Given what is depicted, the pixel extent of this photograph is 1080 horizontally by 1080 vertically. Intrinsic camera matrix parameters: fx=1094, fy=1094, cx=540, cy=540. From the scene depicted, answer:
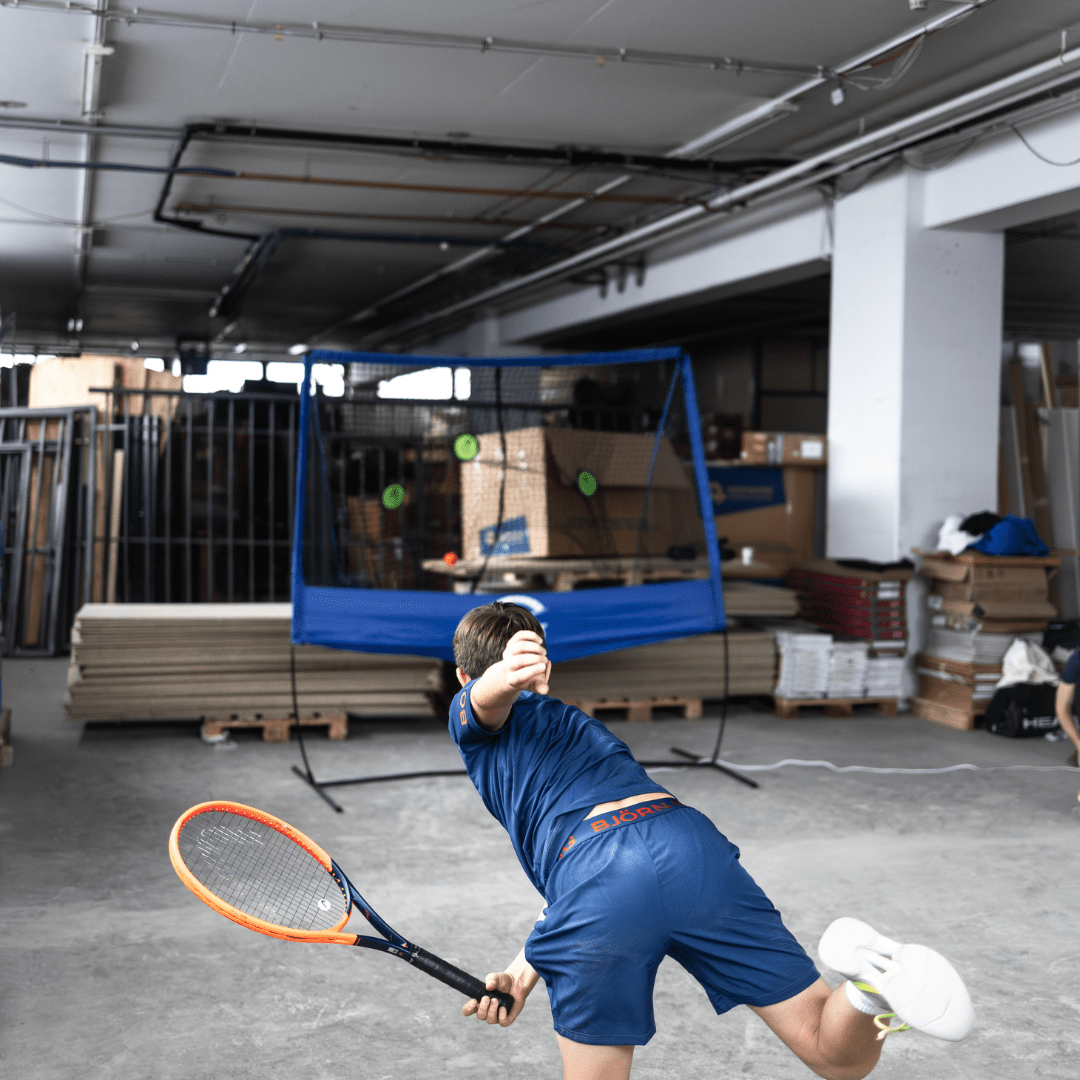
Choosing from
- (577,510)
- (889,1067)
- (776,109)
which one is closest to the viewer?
(889,1067)

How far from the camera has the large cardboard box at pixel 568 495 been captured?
6.64 metres

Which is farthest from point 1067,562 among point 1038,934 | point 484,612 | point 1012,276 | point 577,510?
point 484,612

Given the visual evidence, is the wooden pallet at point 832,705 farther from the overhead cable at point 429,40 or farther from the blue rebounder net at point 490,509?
the overhead cable at point 429,40

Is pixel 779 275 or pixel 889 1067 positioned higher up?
pixel 779 275

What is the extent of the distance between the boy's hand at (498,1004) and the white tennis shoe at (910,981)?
2.15 feet

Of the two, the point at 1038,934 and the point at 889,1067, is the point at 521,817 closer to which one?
the point at 889,1067

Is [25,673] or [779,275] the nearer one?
[25,673]

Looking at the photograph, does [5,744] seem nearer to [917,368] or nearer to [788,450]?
[788,450]

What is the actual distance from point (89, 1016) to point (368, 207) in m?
9.46

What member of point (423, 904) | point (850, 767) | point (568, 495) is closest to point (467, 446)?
point (568, 495)

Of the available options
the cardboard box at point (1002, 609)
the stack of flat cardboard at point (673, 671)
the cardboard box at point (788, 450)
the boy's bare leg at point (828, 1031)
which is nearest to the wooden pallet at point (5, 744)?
the stack of flat cardboard at point (673, 671)

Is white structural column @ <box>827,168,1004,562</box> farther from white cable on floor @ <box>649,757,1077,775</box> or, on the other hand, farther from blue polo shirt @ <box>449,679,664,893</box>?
blue polo shirt @ <box>449,679,664,893</box>

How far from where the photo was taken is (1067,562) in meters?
10.1

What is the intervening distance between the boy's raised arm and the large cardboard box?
4.33 meters
